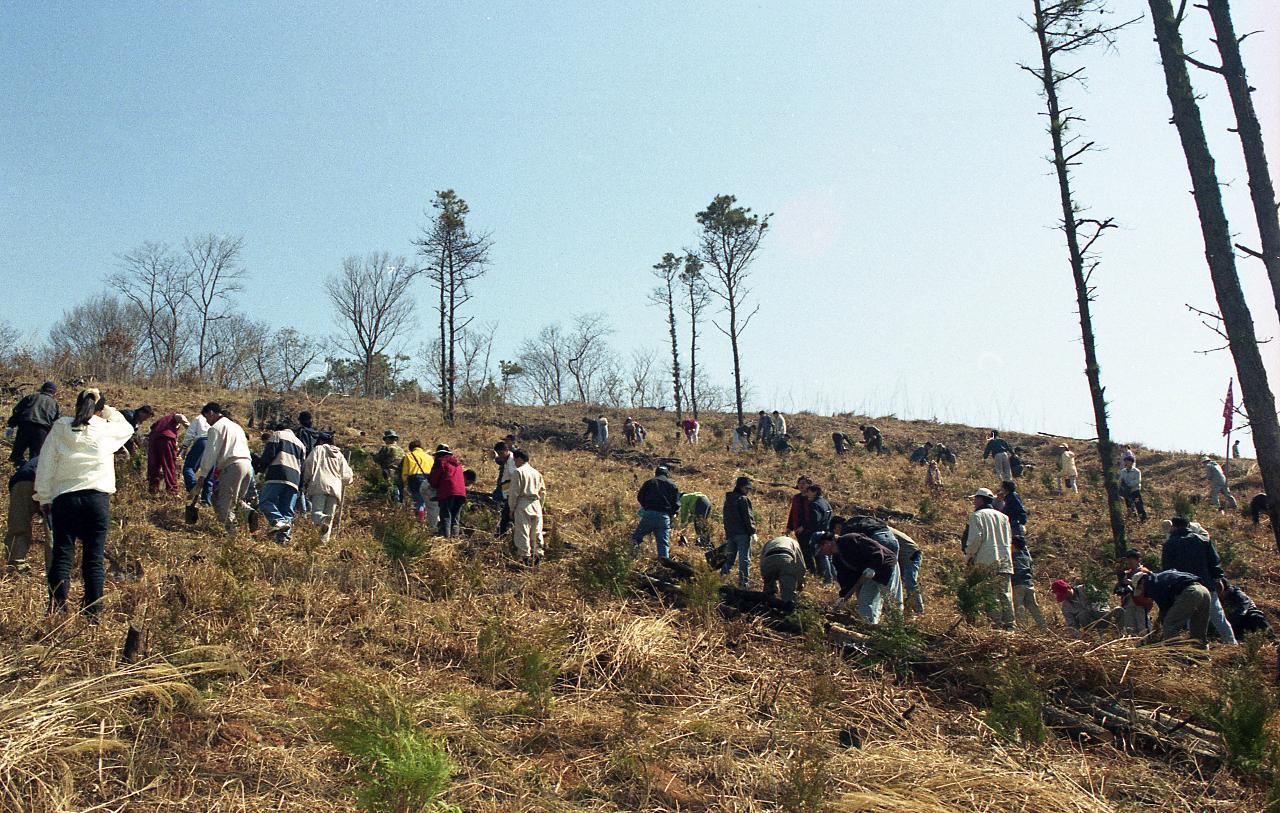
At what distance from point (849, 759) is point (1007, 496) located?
8.53 meters

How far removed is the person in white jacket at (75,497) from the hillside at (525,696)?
31 centimetres

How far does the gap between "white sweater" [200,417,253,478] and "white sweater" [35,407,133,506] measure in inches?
151

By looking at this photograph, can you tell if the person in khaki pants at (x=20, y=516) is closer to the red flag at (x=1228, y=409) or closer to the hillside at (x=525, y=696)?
the hillside at (x=525, y=696)

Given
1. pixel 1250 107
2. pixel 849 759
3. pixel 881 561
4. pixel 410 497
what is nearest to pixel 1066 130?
Answer: pixel 1250 107

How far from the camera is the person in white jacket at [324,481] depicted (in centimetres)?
976

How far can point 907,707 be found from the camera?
17.9 feet

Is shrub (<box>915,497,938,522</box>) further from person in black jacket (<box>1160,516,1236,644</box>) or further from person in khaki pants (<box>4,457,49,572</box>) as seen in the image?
person in khaki pants (<box>4,457,49,572</box>)

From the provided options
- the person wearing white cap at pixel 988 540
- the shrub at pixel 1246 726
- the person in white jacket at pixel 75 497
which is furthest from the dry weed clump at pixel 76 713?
the person wearing white cap at pixel 988 540

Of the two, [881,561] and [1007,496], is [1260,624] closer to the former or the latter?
[1007,496]

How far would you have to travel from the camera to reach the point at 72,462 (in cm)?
541

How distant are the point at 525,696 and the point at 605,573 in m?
2.27

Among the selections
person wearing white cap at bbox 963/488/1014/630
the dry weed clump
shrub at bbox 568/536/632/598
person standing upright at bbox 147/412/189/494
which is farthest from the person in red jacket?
person wearing white cap at bbox 963/488/1014/630

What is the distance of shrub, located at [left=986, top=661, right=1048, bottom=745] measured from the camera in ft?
15.9

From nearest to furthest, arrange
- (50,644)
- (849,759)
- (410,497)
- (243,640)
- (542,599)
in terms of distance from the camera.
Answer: (849,759)
(50,644)
(243,640)
(542,599)
(410,497)
